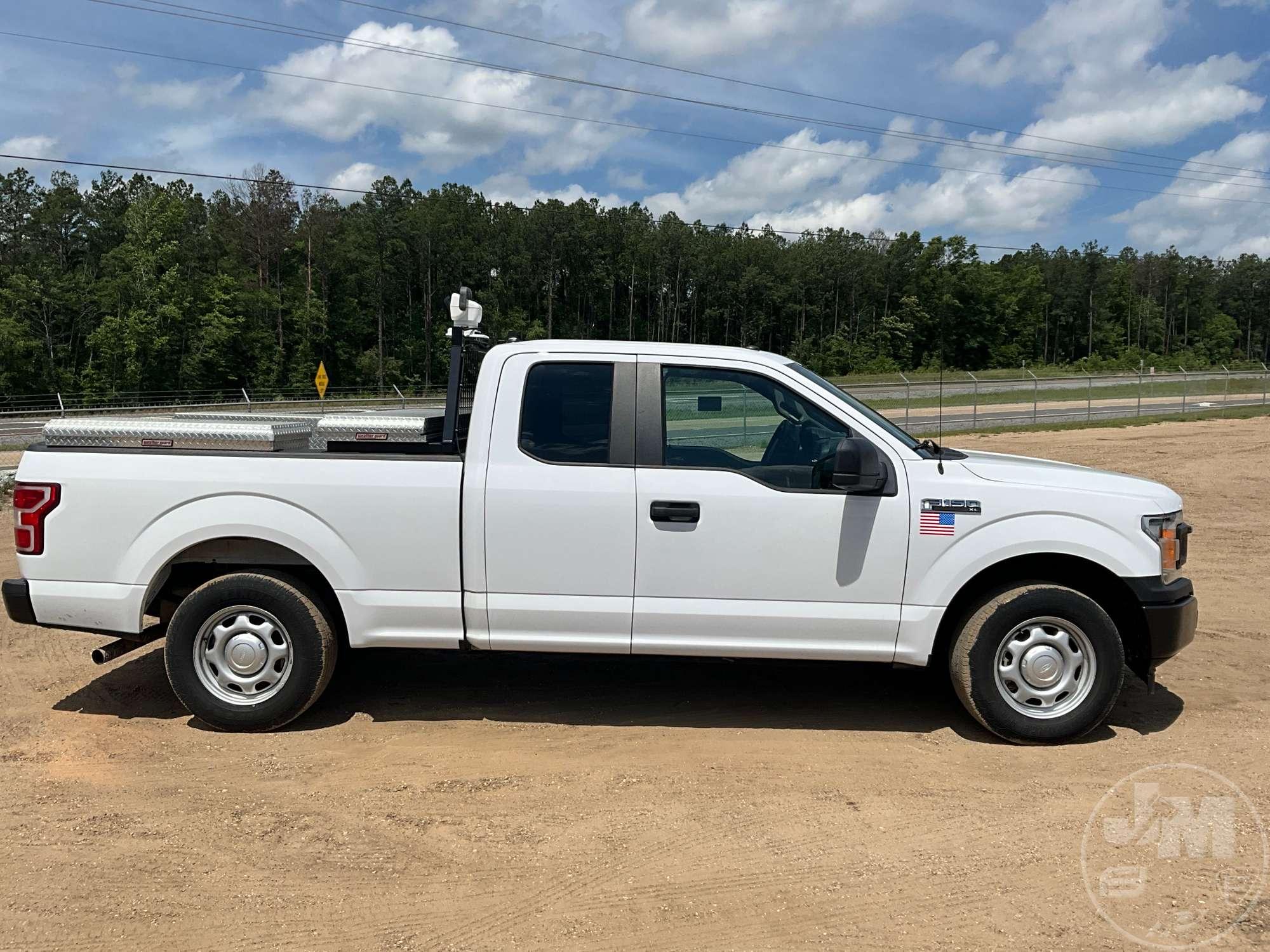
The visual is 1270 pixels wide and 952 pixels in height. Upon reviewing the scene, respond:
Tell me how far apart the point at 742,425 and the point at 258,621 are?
8.96ft

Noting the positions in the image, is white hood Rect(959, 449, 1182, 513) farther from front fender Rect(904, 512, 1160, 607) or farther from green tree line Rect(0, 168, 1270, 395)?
green tree line Rect(0, 168, 1270, 395)

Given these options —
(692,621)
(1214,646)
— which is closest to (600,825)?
(692,621)

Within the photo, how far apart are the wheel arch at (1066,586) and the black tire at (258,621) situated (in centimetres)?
319

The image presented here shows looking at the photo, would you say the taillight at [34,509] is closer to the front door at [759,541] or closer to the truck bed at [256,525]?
the truck bed at [256,525]

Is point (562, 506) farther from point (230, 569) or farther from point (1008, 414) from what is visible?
point (1008, 414)

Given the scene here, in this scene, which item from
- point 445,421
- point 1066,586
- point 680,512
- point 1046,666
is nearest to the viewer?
point 680,512

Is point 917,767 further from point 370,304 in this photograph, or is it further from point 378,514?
point 370,304

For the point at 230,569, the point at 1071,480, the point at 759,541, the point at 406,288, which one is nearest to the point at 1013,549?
the point at 1071,480

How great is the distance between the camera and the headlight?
466cm

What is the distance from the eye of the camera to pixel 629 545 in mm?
4609

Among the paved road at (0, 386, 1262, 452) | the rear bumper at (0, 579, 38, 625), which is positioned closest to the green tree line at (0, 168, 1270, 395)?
the paved road at (0, 386, 1262, 452)

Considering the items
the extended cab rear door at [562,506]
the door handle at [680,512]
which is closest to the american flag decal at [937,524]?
the door handle at [680,512]

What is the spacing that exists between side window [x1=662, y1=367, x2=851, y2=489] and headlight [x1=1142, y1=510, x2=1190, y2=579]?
1.60m

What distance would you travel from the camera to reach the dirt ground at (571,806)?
327cm
